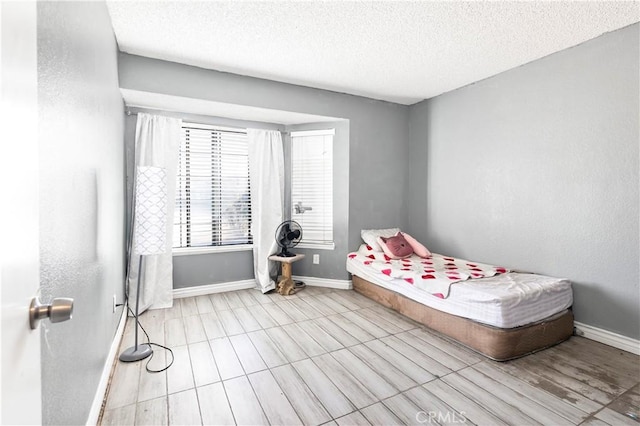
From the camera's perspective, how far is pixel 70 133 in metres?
1.29

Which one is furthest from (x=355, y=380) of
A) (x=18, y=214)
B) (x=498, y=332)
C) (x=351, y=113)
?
(x=351, y=113)

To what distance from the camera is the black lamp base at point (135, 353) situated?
227 centimetres

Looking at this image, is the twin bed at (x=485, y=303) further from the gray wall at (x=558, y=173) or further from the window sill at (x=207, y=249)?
the window sill at (x=207, y=249)

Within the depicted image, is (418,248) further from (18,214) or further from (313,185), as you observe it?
(18,214)

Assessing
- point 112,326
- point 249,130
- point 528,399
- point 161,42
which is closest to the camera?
point 528,399

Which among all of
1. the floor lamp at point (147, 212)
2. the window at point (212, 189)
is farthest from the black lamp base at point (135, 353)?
the window at point (212, 189)

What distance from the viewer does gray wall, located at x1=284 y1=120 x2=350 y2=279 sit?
404 cm

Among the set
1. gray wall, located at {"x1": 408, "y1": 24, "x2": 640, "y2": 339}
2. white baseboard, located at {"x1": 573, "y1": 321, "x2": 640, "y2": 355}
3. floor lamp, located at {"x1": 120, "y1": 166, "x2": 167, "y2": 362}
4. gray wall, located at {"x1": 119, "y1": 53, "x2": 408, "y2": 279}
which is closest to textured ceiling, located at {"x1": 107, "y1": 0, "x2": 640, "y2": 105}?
gray wall, located at {"x1": 119, "y1": 53, "x2": 408, "y2": 279}

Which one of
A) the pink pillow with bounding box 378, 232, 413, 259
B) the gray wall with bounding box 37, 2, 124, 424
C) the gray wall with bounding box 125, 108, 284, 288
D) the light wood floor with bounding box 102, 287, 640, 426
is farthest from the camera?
the pink pillow with bounding box 378, 232, 413, 259

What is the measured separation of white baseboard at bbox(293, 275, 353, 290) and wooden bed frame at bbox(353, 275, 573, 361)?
1.15m

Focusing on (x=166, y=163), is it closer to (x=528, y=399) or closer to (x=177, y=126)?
(x=177, y=126)

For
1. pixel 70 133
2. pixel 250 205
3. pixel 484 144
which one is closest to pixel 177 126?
pixel 250 205

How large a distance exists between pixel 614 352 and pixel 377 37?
10.6 feet

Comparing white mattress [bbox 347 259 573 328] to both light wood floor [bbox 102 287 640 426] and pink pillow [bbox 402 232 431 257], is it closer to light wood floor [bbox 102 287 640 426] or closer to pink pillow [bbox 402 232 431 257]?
light wood floor [bbox 102 287 640 426]
